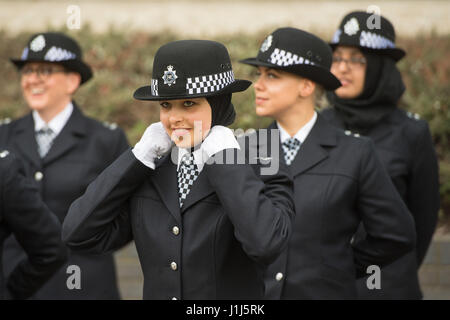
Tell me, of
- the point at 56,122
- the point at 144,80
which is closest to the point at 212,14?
the point at 144,80

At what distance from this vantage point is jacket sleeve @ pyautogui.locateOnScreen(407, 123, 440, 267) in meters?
5.03

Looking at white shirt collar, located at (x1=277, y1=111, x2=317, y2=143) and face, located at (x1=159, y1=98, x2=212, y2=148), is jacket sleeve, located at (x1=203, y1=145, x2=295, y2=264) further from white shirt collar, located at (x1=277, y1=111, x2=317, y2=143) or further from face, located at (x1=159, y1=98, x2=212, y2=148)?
white shirt collar, located at (x1=277, y1=111, x2=317, y2=143)

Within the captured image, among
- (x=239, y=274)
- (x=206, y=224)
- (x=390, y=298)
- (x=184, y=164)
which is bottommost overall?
(x=390, y=298)

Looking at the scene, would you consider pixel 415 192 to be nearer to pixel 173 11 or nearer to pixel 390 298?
pixel 390 298

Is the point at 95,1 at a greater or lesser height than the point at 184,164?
greater

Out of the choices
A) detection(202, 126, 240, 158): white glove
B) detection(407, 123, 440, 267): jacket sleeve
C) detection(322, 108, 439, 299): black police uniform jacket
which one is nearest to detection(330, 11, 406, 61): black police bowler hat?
detection(322, 108, 439, 299): black police uniform jacket

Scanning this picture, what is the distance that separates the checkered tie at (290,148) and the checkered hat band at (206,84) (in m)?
1.39

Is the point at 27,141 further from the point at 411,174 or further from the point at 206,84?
the point at 206,84

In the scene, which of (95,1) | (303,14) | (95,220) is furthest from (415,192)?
(95,1)

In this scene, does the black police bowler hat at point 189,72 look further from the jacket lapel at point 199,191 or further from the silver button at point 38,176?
the silver button at point 38,176

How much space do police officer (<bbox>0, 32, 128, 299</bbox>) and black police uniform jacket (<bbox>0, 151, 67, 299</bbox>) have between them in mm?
865

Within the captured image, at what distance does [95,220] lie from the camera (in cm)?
309
